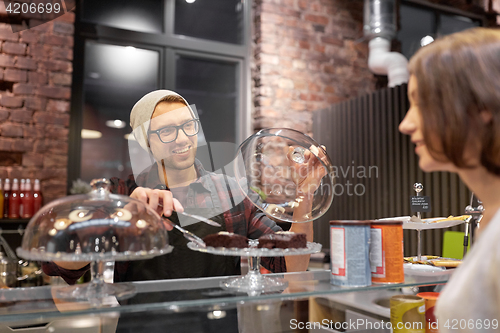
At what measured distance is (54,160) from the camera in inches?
108

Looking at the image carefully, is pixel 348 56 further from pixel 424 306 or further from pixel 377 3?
pixel 424 306

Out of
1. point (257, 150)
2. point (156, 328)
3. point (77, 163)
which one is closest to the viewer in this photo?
point (156, 328)

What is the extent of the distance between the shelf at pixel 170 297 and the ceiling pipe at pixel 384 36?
2.87 metres

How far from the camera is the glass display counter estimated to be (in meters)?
0.67

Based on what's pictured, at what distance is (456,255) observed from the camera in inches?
86.7

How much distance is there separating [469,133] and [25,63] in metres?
2.89

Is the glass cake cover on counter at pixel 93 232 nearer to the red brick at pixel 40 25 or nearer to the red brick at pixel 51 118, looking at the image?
the red brick at pixel 51 118

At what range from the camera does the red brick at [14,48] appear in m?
2.66

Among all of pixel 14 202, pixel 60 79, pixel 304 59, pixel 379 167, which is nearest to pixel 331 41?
pixel 304 59

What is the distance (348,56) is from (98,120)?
228 centimetres

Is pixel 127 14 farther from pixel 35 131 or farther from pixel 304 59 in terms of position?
pixel 304 59

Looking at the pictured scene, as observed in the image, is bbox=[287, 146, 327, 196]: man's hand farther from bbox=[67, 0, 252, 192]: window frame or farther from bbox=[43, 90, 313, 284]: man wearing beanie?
bbox=[67, 0, 252, 192]: window frame

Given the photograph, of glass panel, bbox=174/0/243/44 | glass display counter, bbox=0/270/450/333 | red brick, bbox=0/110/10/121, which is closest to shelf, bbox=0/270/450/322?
glass display counter, bbox=0/270/450/333

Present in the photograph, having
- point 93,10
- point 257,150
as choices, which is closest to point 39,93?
point 93,10
